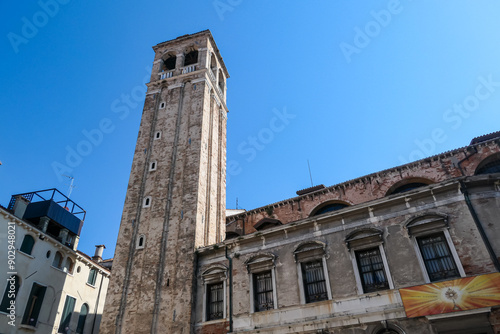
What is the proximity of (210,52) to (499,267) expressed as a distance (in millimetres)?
25908

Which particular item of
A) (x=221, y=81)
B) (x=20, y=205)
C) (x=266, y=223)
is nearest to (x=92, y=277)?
(x=20, y=205)

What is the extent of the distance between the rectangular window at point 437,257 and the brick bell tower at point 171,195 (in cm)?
1072

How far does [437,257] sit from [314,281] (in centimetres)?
493

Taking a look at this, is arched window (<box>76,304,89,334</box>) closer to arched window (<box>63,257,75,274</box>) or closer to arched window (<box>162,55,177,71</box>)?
arched window (<box>63,257,75,274</box>)

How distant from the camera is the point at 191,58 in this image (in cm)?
3189

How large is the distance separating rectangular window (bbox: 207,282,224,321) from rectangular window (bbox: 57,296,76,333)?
10630 millimetres

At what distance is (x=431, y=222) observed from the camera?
14188 millimetres

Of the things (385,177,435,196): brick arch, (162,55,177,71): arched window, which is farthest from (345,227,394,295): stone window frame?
(162,55,177,71): arched window

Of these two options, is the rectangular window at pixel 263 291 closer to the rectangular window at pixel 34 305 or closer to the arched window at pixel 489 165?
the rectangular window at pixel 34 305

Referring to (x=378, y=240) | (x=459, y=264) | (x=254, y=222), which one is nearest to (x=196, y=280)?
(x=254, y=222)

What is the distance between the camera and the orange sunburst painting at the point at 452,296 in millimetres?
12148

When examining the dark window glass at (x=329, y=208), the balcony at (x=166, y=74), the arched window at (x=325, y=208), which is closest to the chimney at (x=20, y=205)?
the balcony at (x=166, y=74)

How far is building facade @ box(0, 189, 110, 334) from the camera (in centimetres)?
1864

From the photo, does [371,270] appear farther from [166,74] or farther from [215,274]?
[166,74]
